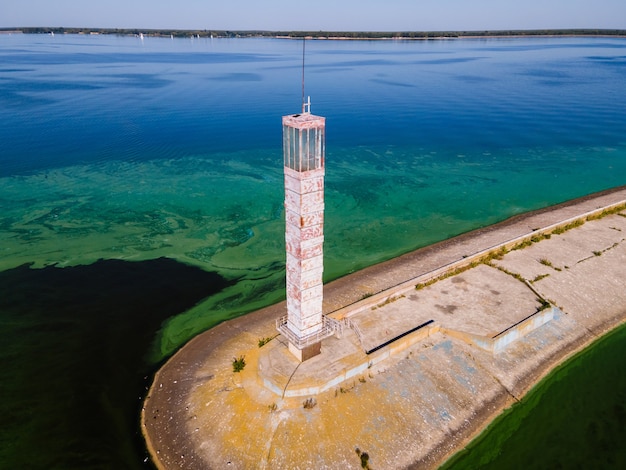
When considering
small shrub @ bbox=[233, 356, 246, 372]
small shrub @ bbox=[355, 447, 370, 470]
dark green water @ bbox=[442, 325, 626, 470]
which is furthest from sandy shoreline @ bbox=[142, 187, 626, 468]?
small shrub @ bbox=[355, 447, 370, 470]

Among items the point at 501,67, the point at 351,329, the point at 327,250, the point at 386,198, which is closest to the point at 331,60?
the point at 501,67

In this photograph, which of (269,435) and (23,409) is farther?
(23,409)

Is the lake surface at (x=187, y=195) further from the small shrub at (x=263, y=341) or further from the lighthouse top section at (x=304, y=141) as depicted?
the lighthouse top section at (x=304, y=141)

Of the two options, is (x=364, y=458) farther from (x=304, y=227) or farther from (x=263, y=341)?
(x=304, y=227)

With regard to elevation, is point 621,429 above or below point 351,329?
below

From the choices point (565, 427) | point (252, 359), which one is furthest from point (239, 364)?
point (565, 427)

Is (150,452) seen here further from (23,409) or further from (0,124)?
(0,124)

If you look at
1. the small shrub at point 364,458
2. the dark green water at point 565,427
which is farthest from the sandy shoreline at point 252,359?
the small shrub at point 364,458

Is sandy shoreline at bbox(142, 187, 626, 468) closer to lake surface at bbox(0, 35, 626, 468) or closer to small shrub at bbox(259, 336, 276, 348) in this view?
small shrub at bbox(259, 336, 276, 348)

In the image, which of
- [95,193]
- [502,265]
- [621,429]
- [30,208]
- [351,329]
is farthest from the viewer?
[95,193]
